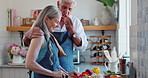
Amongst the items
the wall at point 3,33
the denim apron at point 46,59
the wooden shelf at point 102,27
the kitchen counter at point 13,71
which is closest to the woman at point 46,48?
the denim apron at point 46,59

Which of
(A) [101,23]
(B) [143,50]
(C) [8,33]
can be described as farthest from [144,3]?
(C) [8,33]

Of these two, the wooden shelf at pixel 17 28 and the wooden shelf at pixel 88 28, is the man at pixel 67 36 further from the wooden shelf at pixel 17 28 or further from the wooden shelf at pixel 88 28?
the wooden shelf at pixel 17 28

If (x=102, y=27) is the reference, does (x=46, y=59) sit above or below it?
below

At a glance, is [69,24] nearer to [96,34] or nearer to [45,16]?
[45,16]

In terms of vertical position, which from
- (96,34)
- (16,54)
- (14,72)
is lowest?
(14,72)

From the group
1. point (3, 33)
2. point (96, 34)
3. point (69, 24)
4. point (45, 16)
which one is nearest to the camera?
point (45, 16)

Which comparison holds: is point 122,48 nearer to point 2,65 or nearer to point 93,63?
point 93,63

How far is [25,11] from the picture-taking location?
3730mm

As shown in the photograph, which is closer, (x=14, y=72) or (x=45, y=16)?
(x=45, y=16)

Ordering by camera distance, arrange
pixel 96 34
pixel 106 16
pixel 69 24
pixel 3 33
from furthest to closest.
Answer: pixel 96 34 → pixel 3 33 → pixel 106 16 → pixel 69 24

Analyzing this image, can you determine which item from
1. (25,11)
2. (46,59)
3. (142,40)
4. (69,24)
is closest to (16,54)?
(25,11)

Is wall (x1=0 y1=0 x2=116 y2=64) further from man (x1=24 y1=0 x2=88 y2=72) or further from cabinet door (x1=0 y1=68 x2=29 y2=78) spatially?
man (x1=24 y1=0 x2=88 y2=72)

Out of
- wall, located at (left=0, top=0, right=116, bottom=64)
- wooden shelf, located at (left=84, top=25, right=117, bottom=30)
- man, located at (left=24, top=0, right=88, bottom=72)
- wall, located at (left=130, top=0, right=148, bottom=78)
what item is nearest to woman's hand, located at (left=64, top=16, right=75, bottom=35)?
man, located at (left=24, top=0, right=88, bottom=72)

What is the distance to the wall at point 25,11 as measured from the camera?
3.46 metres
